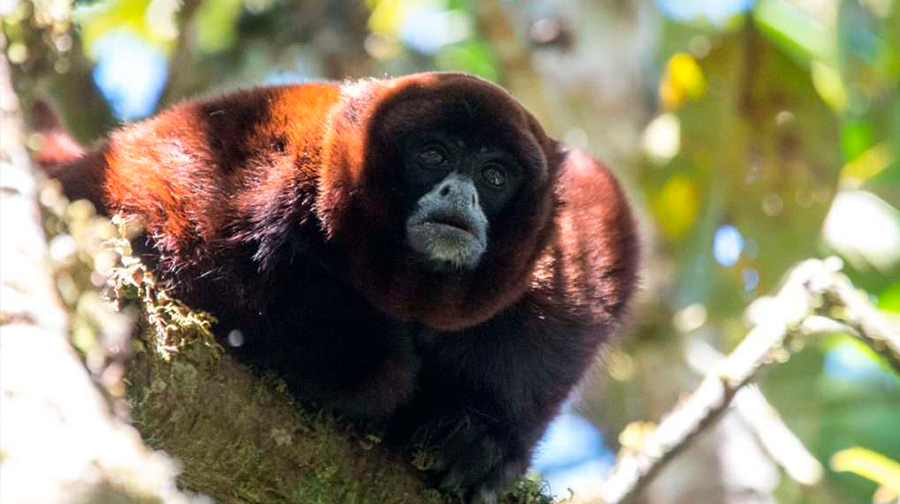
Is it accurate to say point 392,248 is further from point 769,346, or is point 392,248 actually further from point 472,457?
point 769,346

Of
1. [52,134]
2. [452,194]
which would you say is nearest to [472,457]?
[452,194]

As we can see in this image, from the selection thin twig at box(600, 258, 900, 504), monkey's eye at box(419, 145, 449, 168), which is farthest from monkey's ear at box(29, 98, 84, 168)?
thin twig at box(600, 258, 900, 504)

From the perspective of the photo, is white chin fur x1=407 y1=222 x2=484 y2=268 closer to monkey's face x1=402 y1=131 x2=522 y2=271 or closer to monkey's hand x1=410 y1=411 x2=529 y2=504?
monkey's face x1=402 y1=131 x2=522 y2=271

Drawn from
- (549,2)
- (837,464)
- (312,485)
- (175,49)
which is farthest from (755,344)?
(549,2)

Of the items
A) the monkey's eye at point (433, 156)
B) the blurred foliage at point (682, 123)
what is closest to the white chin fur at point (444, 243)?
the monkey's eye at point (433, 156)

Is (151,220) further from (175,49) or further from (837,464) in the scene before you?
(837,464)

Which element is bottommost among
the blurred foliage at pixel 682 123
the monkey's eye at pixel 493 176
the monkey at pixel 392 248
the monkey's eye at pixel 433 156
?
the monkey at pixel 392 248

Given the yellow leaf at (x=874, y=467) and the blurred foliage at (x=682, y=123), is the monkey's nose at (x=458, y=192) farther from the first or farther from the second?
the blurred foliage at (x=682, y=123)

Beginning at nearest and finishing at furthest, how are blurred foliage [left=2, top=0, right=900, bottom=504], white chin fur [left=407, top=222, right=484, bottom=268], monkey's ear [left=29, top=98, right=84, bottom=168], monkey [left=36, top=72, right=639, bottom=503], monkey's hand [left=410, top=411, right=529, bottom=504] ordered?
monkey [left=36, top=72, right=639, bottom=503] < monkey's hand [left=410, top=411, right=529, bottom=504] < white chin fur [left=407, top=222, right=484, bottom=268] < monkey's ear [left=29, top=98, right=84, bottom=168] < blurred foliage [left=2, top=0, right=900, bottom=504]

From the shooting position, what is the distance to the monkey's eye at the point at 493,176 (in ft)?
11.7

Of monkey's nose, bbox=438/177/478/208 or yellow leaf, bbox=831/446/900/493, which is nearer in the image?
monkey's nose, bbox=438/177/478/208

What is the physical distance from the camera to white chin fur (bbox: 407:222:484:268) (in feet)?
10.9

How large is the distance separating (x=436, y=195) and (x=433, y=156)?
157 mm

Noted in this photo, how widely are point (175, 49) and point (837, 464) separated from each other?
3.25 metres
